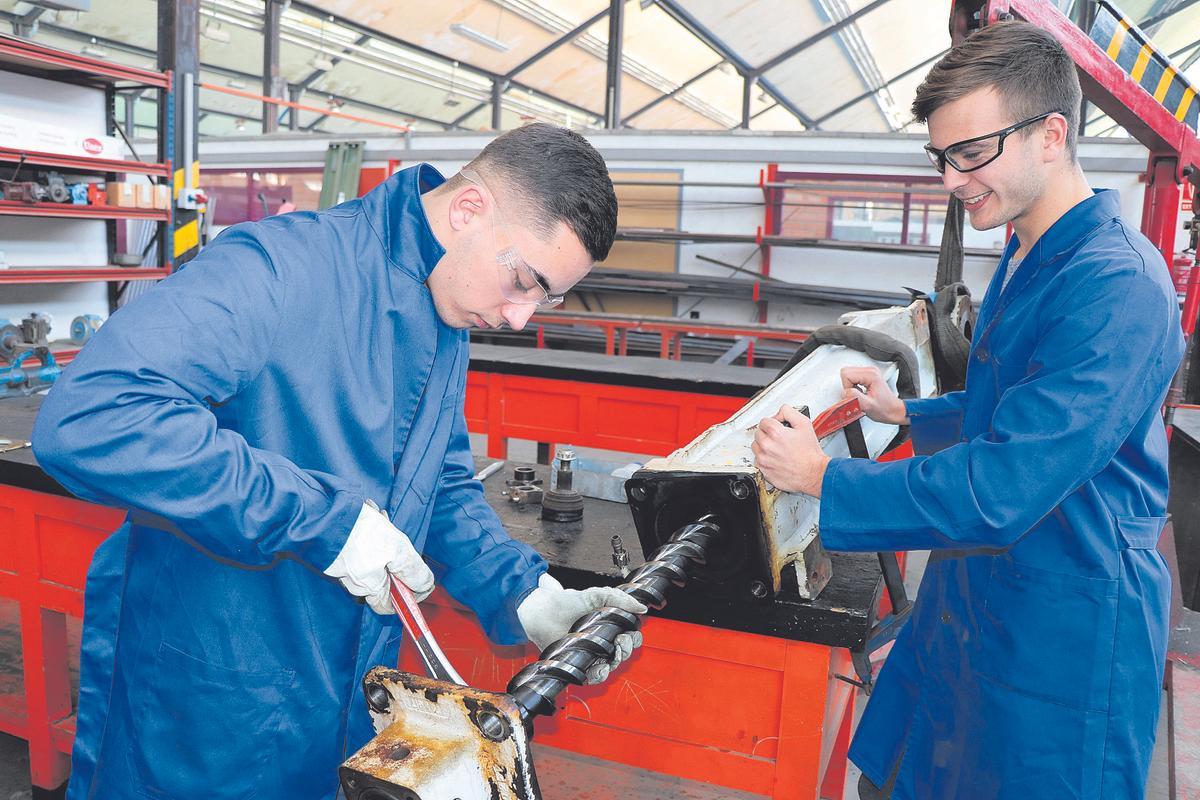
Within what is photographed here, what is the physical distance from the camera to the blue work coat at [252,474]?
0.88 meters

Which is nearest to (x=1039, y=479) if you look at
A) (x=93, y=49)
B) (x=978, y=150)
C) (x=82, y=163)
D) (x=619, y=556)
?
(x=978, y=150)

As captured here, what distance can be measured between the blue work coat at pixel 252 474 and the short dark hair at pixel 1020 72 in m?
0.80

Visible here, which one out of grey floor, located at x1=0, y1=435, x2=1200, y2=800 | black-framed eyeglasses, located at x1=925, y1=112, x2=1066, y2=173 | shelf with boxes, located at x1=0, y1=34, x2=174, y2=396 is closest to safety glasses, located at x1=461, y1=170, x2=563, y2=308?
black-framed eyeglasses, located at x1=925, y1=112, x2=1066, y2=173

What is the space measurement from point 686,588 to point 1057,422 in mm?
611

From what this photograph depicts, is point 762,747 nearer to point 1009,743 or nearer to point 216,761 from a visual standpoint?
point 1009,743

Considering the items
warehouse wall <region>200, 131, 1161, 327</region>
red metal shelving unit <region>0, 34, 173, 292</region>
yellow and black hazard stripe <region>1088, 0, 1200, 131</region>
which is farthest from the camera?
warehouse wall <region>200, 131, 1161, 327</region>

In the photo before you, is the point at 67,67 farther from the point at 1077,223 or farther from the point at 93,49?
the point at 93,49

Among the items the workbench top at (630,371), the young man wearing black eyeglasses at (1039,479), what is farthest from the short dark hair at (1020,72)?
the workbench top at (630,371)

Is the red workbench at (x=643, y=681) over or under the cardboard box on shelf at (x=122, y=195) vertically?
under

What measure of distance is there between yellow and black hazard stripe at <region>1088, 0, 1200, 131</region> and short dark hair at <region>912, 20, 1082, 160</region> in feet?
3.87

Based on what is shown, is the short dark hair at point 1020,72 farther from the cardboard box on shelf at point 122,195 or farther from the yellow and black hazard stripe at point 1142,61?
the cardboard box on shelf at point 122,195

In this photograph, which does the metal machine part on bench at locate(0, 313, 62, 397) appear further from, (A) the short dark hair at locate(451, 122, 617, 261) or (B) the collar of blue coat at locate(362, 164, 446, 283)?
(A) the short dark hair at locate(451, 122, 617, 261)

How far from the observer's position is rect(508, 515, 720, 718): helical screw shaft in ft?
3.21

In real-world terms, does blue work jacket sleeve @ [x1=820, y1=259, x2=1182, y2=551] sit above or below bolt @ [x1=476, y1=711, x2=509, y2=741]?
above
